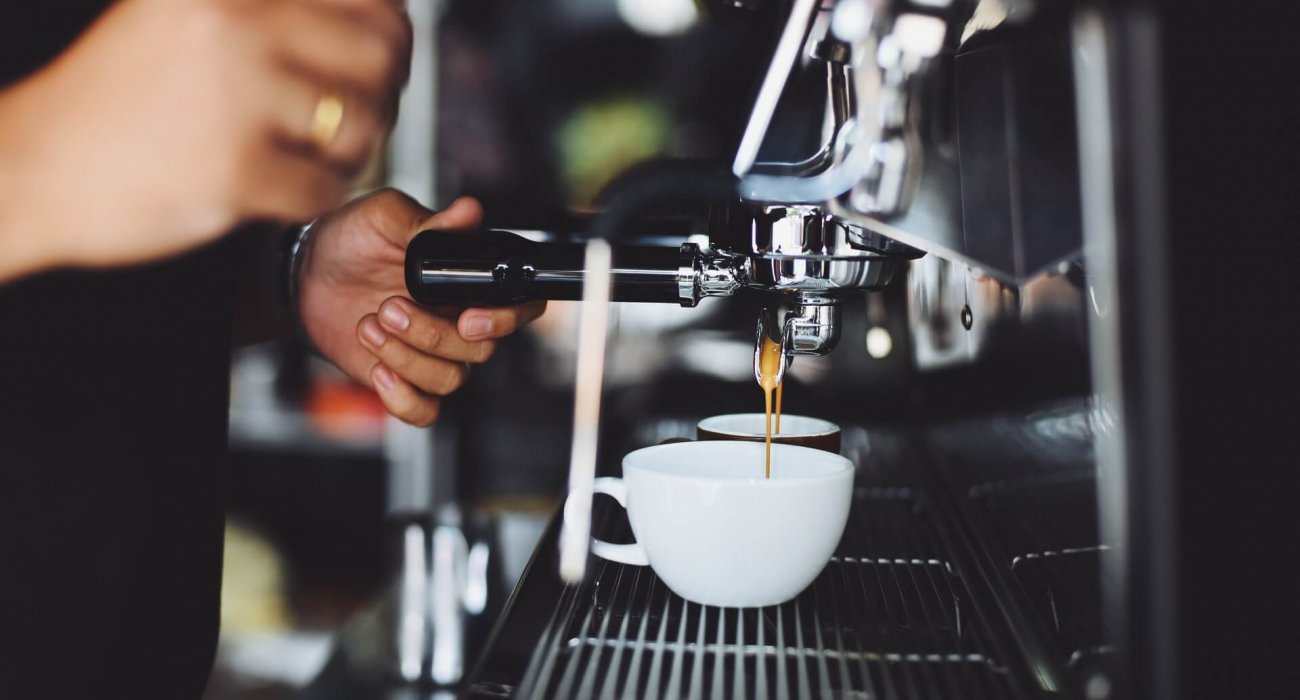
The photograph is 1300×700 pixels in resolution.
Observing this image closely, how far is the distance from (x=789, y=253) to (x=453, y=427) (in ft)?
4.18

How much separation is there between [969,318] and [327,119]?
481 millimetres

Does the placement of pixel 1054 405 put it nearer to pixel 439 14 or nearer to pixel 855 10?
pixel 855 10

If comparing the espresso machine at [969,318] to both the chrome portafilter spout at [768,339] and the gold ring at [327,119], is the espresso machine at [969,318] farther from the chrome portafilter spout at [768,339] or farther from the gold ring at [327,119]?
the gold ring at [327,119]

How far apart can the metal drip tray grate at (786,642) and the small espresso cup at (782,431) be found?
0.12m

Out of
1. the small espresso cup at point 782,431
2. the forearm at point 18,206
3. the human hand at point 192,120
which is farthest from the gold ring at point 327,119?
the small espresso cup at point 782,431

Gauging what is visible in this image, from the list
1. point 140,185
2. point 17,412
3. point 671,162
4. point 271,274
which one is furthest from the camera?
point 671,162

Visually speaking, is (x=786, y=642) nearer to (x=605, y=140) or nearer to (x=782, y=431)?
(x=782, y=431)

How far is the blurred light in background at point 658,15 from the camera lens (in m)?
1.66

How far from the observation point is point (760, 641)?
0.48 metres

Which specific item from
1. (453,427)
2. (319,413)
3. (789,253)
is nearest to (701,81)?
(453,427)

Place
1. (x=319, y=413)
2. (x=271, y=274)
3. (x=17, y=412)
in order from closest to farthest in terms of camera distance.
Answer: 1. (x=17, y=412)
2. (x=271, y=274)
3. (x=319, y=413)

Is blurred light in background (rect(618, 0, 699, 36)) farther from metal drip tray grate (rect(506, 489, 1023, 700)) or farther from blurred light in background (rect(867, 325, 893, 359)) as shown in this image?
metal drip tray grate (rect(506, 489, 1023, 700))

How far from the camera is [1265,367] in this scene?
13.4 inches

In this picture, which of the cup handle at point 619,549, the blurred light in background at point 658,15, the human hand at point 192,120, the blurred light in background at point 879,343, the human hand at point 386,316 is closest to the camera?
the human hand at point 192,120
